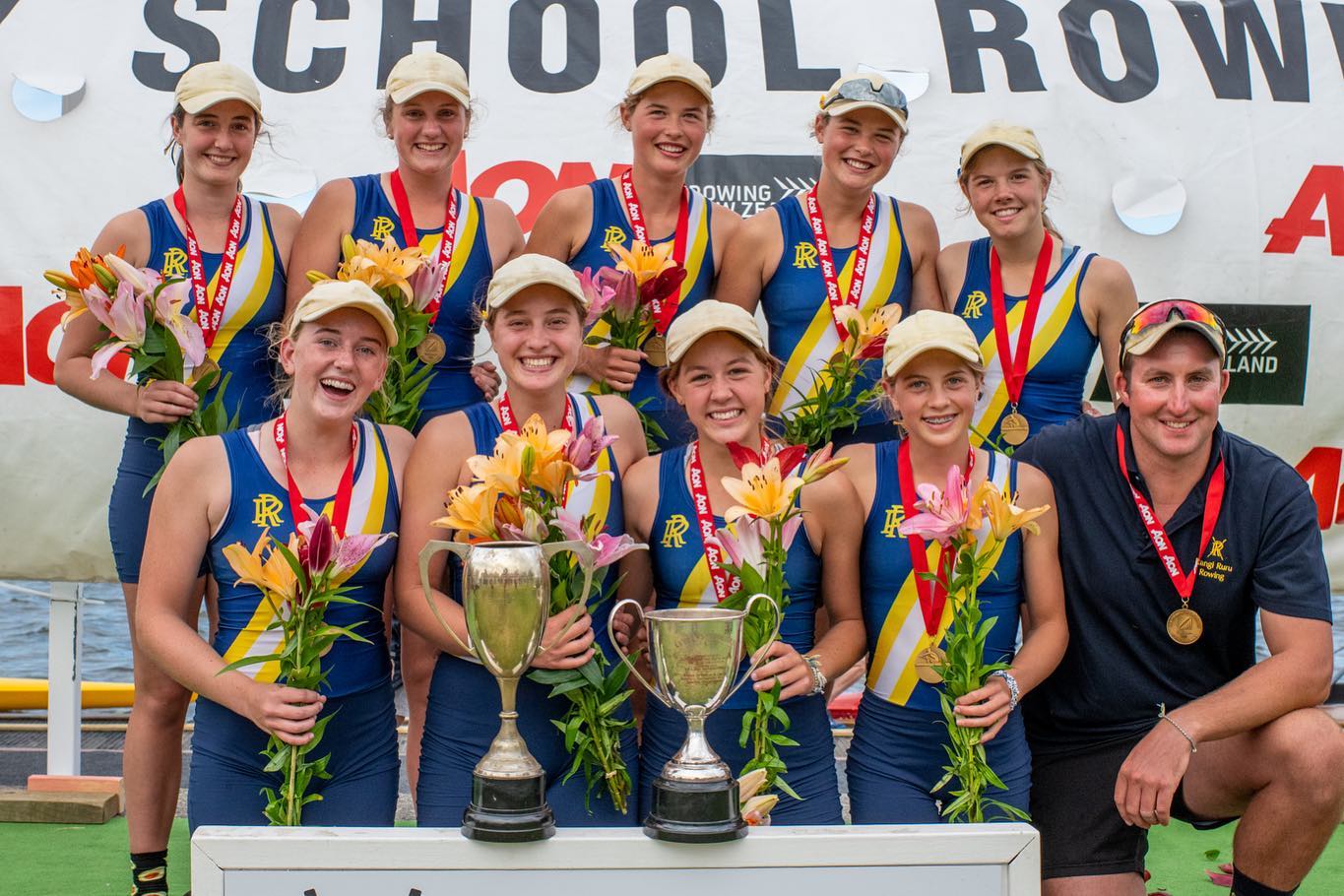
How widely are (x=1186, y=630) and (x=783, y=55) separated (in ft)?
8.69

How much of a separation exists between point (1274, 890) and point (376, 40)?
3774mm

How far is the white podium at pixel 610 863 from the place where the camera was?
224cm

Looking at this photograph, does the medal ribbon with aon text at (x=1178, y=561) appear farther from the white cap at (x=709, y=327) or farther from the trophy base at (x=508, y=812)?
the trophy base at (x=508, y=812)

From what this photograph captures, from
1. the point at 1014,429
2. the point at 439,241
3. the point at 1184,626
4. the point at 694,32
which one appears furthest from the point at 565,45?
the point at 1184,626

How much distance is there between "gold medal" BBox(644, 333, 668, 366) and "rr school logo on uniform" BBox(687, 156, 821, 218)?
1.46m

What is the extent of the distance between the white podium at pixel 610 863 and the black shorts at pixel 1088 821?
1.06 metres

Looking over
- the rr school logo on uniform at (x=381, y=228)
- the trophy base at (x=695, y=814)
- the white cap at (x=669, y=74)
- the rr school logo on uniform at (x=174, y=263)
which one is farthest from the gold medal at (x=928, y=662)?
A: the rr school logo on uniform at (x=174, y=263)

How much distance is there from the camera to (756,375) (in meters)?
3.21

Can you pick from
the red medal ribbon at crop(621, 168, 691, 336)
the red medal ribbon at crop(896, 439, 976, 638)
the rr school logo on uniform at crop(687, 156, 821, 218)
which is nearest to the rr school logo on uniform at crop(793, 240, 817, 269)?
the red medal ribbon at crop(621, 168, 691, 336)

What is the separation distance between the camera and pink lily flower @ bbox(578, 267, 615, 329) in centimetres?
342

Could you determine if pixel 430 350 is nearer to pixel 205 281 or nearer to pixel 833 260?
pixel 205 281

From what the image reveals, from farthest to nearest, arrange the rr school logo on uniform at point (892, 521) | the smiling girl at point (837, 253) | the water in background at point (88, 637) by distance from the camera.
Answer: the water in background at point (88, 637), the smiling girl at point (837, 253), the rr school logo on uniform at point (892, 521)

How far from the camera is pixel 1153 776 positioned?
301 centimetres

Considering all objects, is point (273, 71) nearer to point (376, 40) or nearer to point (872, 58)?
point (376, 40)
